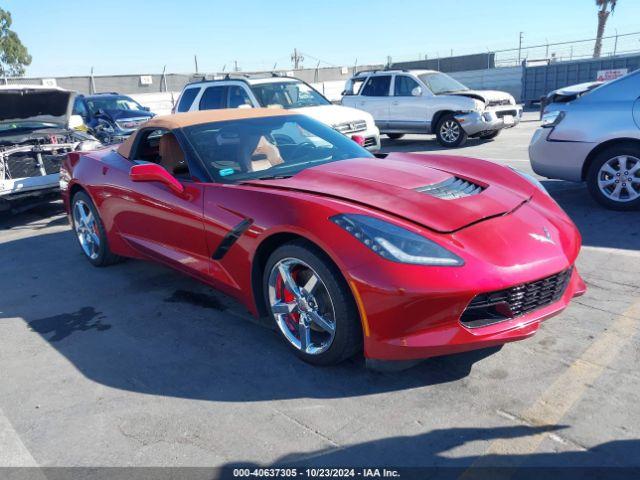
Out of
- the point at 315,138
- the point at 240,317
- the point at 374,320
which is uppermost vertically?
the point at 315,138

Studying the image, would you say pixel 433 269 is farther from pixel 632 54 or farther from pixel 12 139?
pixel 632 54

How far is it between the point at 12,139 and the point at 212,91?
441 cm

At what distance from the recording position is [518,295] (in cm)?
285

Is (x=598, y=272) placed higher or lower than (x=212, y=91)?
lower

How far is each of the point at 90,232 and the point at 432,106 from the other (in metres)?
9.22

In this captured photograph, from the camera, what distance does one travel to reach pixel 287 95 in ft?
35.3

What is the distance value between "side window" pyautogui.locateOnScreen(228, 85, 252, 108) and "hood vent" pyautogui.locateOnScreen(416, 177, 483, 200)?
735cm

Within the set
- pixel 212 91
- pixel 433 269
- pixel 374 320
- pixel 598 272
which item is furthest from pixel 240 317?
pixel 212 91

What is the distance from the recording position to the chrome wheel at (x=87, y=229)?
536cm

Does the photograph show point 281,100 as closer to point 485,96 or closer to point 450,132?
point 450,132

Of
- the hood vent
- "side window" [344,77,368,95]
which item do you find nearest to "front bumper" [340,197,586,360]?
the hood vent

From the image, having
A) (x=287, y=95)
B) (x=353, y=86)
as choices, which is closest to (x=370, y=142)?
(x=287, y=95)

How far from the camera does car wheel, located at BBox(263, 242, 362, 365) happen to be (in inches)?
116

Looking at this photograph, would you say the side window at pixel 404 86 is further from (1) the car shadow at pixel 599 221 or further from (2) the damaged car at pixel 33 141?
(2) the damaged car at pixel 33 141
